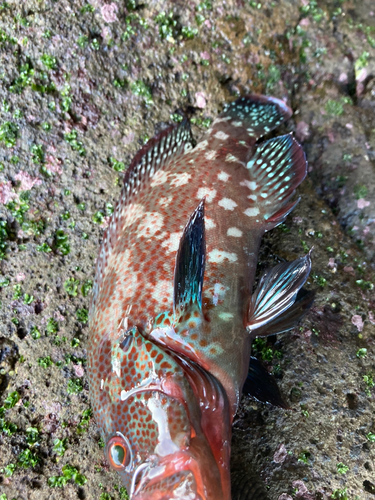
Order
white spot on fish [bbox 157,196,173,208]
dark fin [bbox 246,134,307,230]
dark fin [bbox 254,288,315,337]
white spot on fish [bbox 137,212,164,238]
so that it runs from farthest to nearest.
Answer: dark fin [bbox 246,134,307,230], white spot on fish [bbox 157,196,173,208], white spot on fish [bbox 137,212,164,238], dark fin [bbox 254,288,315,337]

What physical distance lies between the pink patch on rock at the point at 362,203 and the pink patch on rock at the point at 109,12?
96.9 inches

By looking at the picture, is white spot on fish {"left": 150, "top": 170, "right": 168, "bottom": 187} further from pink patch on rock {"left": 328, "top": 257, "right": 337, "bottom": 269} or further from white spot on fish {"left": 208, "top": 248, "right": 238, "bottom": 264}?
pink patch on rock {"left": 328, "top": 257, "right": 337, "bottom": 269}

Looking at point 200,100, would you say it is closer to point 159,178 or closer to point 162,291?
point 159,178

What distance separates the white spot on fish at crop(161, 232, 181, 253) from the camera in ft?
7.07

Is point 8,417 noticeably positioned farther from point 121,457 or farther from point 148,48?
point 148,48

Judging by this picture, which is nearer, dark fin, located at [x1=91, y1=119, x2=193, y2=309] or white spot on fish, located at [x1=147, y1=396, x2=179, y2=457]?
white spot on fish, located at [x1=147, y1=396, x2=179, y2=457]

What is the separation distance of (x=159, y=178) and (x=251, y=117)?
0.92 meters

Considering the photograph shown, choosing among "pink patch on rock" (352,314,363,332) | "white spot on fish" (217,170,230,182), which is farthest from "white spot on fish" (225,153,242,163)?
"pink patch on rock" (352,314,363,332)

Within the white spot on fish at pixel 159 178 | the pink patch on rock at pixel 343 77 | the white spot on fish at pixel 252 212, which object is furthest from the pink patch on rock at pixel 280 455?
the pink patch on rock at pixel 343 77

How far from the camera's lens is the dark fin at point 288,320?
2092mm

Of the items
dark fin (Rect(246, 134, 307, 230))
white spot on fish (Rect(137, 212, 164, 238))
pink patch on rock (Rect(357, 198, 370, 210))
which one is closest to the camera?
white spot on fish (Rect(137, 212, 164, 238))

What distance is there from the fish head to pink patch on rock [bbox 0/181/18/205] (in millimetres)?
1435

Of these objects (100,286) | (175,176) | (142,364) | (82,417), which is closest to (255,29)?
(175,176)

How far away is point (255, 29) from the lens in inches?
129
